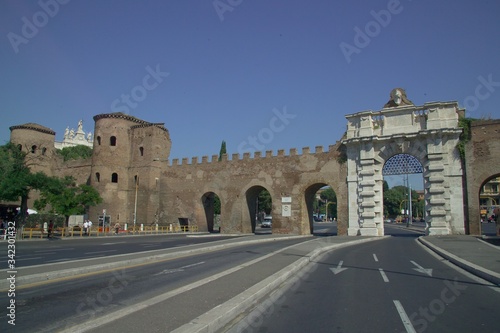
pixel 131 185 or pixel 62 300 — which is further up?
pixel 131 185

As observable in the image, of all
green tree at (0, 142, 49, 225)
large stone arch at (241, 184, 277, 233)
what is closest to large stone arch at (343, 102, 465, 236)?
large stone arch at (241, 184, 277, 233)

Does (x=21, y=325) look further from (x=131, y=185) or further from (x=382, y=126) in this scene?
(x=131, y=185)

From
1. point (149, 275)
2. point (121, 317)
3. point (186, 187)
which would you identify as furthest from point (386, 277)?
point (186, 187)

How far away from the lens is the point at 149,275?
1129 cm

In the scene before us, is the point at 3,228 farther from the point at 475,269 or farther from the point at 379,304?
the point at 475,269

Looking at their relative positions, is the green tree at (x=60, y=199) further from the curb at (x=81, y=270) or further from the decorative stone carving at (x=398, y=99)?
the decorative stone carving at (x=398, y=99)

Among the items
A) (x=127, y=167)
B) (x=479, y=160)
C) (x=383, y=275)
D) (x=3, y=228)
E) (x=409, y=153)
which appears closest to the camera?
(x=383, y=275)

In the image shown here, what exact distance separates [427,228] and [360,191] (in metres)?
6.27

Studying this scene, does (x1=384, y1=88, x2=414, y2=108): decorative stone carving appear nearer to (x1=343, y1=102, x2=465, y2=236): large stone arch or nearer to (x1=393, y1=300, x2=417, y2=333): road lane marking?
(x1=343, y1=102, x2=465, y2=236): large stone arch

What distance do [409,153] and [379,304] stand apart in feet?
90.8

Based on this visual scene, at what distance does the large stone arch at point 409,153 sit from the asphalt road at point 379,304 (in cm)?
1974

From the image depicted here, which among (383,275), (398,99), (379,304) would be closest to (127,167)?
(398,99)

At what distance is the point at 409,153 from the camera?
33000 mm

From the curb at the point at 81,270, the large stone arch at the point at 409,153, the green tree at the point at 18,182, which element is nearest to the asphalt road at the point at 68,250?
the curb at the point at 81,270
